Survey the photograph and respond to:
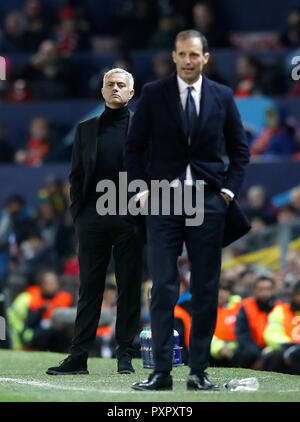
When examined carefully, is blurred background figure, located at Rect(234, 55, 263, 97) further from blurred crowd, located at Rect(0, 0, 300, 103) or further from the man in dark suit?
the man in dark suit

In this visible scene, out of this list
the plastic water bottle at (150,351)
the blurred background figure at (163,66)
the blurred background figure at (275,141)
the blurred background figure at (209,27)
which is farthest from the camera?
the blurred background figure at (209,27)

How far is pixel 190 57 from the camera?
6.52 m

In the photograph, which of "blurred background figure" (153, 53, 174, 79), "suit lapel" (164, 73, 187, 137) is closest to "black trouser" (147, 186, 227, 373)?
"suit lapel" (164, 73, 187, 137)

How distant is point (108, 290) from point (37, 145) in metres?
4.03

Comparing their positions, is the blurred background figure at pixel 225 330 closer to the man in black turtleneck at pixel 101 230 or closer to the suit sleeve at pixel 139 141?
the man in black turtleneck at pixel 101 230

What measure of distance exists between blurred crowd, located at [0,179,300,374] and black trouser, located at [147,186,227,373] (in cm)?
256

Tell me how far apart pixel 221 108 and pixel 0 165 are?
9.80 m

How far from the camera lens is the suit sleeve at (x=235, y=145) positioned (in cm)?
670

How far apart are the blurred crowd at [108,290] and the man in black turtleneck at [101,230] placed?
1154mm

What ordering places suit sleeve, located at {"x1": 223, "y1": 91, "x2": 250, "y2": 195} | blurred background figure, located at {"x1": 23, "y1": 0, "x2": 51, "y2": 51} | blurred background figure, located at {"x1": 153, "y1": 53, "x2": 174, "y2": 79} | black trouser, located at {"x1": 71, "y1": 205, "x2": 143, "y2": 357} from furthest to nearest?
blurred background figure, located at {"x1": 23, "y1": 0, "x2": 51, "y2": 51} < blurred background figure, located at {"x1": 153, "y1": 53, "x2": 174, "y2": 79} < black trouser, located at {"x1": 71, "y1": 205, "x2": 143, "y2": 357} < suit sleeve, located at {"x1": 223, "y1": 91, "x2": 250, "y2": 195}

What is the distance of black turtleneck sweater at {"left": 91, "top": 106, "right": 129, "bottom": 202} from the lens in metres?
7.90

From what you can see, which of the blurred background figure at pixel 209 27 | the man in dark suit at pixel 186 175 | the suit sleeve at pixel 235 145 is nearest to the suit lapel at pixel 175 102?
the man in dark suit at pixel 186 175

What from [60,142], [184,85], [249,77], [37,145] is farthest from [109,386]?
[37,145]
